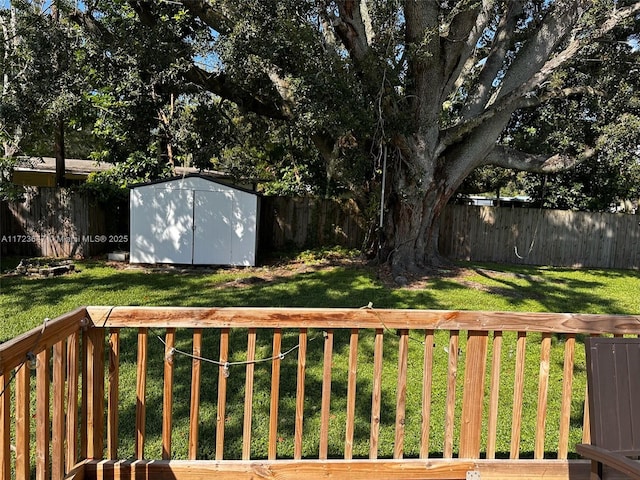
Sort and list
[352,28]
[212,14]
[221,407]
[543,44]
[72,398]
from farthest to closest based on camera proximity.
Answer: [543,44] < [212,14] < [352,28] < [221,407] < [72,398]

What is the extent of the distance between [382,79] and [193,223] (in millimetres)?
5303

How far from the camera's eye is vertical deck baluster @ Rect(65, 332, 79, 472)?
207cm

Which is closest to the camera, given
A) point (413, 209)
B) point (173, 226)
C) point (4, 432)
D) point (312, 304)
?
point (4, 432)

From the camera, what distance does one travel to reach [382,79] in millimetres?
7598

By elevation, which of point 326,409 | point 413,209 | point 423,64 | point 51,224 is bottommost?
point 326,409

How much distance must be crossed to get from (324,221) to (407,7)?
20.6 feet

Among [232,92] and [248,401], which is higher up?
[232,92]

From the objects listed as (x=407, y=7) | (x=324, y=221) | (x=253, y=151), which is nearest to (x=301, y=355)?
(x=407, y=7)

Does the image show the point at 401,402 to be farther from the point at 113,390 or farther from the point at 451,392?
the point at 113,390

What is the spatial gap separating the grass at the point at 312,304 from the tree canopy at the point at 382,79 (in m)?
2.02

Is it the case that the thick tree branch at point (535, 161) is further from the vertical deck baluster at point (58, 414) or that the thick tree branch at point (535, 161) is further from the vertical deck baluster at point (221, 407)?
the vertical deck baluster at point (58, 414)

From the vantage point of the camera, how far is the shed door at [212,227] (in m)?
10.3

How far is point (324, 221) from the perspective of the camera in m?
12.6

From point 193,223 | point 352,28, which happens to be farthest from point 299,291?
point 352,28
